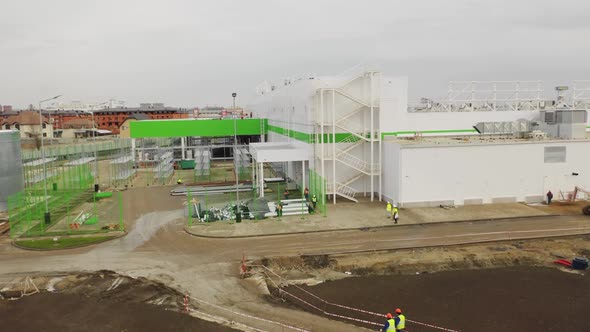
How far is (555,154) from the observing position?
30.1 m

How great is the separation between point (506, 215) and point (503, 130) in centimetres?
1117

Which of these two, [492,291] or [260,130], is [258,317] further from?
[260,130]

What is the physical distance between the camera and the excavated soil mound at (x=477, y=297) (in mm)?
13648

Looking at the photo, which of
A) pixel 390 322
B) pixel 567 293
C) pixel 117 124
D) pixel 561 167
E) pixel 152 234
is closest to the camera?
pixel 390 322

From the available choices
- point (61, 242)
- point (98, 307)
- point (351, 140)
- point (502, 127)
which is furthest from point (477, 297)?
point (502, 127)

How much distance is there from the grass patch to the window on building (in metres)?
27.9

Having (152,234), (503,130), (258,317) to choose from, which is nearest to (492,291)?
(258,317)

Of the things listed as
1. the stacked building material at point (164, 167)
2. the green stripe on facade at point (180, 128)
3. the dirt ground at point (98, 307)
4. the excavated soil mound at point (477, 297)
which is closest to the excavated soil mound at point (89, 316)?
the dirt ground at point (98, 307)

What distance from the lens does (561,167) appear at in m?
30.2

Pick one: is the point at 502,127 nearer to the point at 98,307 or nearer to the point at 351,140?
the point at 351,140

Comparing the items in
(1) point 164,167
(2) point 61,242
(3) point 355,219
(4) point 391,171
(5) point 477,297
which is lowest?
(5) point 477,297

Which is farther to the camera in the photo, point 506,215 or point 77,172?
point 77,172

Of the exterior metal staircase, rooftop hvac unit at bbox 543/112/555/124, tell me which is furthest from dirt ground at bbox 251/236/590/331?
rooftop hvac unit at bbox 543/112/555/124

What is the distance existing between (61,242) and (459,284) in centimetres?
1898
